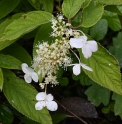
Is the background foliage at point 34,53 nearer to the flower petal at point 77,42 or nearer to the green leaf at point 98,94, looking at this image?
the green leaf at point 98,94

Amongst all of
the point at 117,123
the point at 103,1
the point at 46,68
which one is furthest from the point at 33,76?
the point at 117,123

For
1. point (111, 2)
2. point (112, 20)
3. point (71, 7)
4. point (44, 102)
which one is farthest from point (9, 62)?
point (112, 20)

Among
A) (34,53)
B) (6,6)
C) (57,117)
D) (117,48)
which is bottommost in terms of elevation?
(57,117)

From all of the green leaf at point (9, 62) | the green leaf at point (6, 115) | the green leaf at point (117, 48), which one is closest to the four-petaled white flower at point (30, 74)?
the green leaf at point (9, 62)

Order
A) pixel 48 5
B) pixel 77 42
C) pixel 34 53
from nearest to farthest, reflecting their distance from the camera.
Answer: pixel 77 42, pixel 34 53, pixel 48 5

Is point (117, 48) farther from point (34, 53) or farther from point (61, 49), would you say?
point (61, 49)
